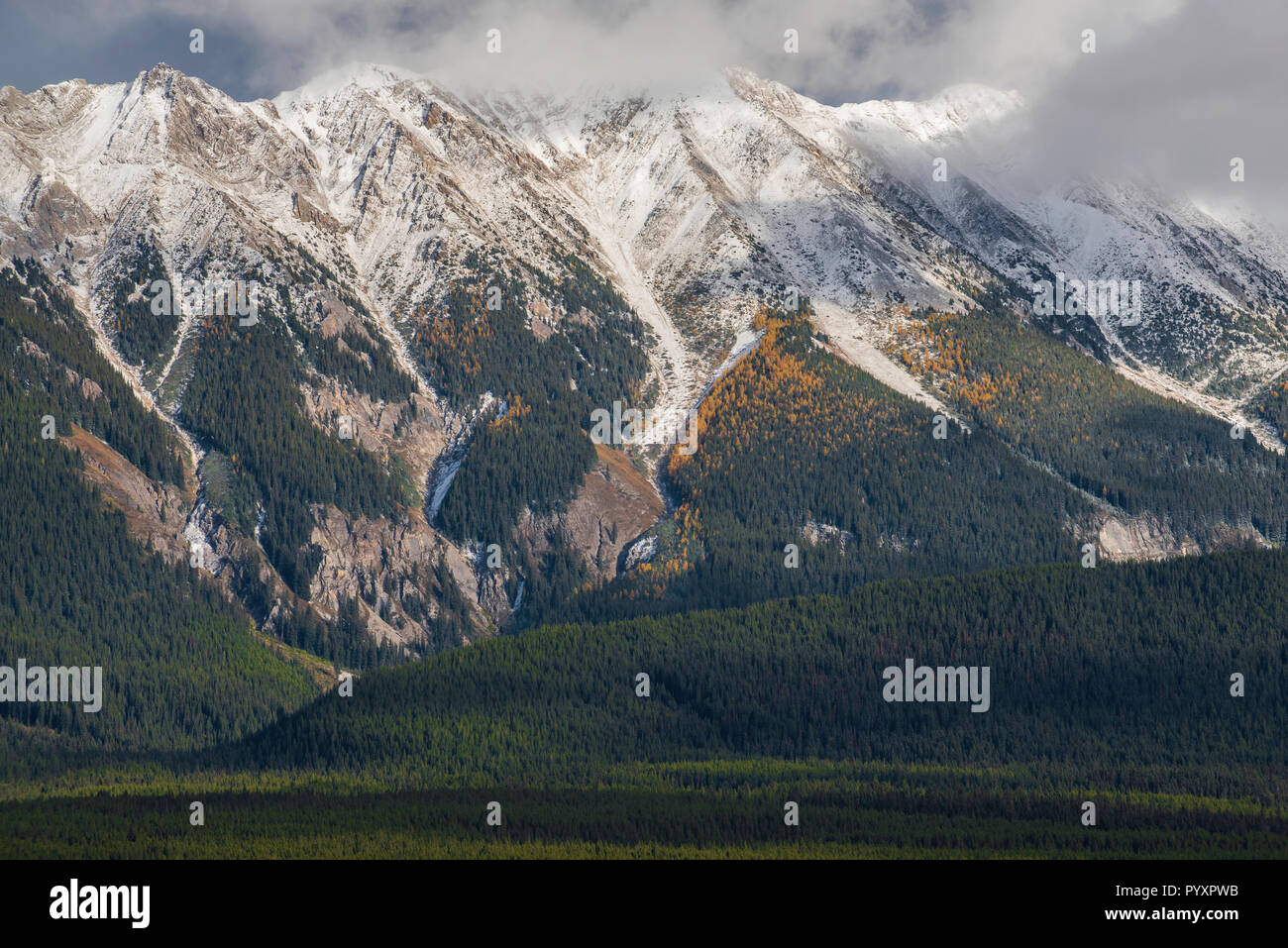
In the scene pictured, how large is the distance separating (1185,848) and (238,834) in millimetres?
96501

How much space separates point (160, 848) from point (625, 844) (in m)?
46.6
